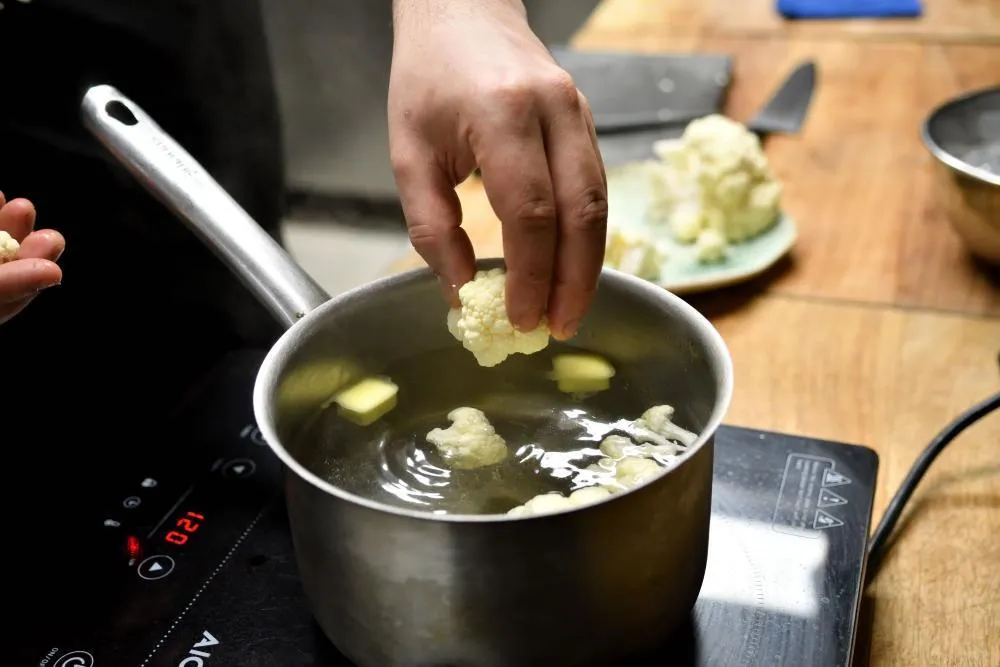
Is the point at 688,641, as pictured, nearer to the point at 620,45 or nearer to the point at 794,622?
the point at 794,622

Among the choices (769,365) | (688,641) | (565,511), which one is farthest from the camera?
(769,365)

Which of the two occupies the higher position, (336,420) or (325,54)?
(336,420)

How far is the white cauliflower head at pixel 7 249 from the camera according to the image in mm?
642

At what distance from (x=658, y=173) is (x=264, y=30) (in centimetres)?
48

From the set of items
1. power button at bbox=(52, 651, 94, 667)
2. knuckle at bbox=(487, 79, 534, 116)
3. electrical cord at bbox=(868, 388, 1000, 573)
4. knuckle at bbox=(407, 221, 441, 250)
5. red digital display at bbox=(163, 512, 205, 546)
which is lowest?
electrical cord at bbox=(868, 388, 1000, 573)

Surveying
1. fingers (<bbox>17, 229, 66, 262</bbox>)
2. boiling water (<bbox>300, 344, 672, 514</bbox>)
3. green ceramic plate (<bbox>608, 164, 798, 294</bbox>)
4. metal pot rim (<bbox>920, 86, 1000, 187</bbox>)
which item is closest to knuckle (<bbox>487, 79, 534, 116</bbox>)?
boiling water (<bbox>300, 344, 672, 514</bbox>)

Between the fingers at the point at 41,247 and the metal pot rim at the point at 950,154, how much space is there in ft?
2.59

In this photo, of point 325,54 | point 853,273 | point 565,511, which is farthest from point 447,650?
point 325,54

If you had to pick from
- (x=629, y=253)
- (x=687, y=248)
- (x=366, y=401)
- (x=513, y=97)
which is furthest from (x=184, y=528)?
(x=687, y=248)

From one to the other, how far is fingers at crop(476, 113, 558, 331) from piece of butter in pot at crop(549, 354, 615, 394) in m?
0.13

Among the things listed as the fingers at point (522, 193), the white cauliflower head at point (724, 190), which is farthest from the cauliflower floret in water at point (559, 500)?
the white cauliflower head at point (724, 190)

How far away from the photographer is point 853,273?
104 centimetres

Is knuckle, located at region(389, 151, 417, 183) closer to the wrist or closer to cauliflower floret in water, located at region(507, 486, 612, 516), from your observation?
the wrist

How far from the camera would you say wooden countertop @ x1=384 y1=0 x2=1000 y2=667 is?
0.69 m
